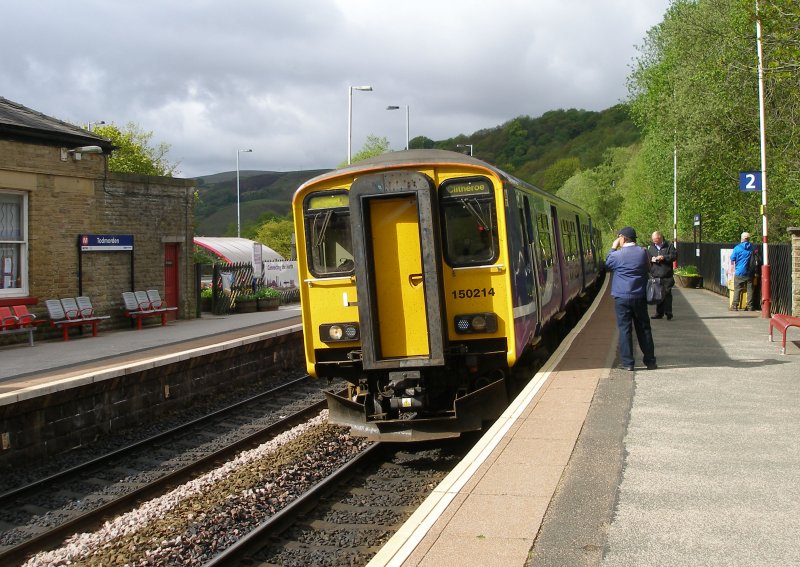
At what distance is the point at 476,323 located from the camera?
8.02m

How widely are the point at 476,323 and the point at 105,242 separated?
40.0 feet

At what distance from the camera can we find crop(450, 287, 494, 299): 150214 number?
26.4ft

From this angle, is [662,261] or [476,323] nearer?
[476,323]

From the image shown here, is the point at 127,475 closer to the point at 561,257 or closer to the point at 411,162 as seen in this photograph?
the point at 411,162

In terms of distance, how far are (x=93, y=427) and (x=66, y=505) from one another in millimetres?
2852

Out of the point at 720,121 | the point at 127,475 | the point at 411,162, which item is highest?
the point at 720,121

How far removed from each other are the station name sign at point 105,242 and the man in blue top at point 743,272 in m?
13.4

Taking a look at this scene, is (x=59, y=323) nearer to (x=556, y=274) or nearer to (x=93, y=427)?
(x=93, y=427)

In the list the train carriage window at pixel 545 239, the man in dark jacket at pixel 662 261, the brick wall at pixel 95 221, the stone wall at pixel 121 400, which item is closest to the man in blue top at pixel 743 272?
the man in dark jacket at pixel 662 261

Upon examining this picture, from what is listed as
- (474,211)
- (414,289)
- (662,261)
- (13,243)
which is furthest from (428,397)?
(13,243)

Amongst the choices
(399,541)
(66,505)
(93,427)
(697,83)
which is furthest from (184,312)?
(697,83)

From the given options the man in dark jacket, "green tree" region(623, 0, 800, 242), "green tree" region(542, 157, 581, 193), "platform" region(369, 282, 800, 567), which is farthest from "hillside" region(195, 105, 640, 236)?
"platform" region(369, 282, 800, 567)

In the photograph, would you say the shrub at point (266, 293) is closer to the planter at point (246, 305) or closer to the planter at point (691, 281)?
the planter at point (246, 305)

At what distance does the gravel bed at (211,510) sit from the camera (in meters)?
6.21
